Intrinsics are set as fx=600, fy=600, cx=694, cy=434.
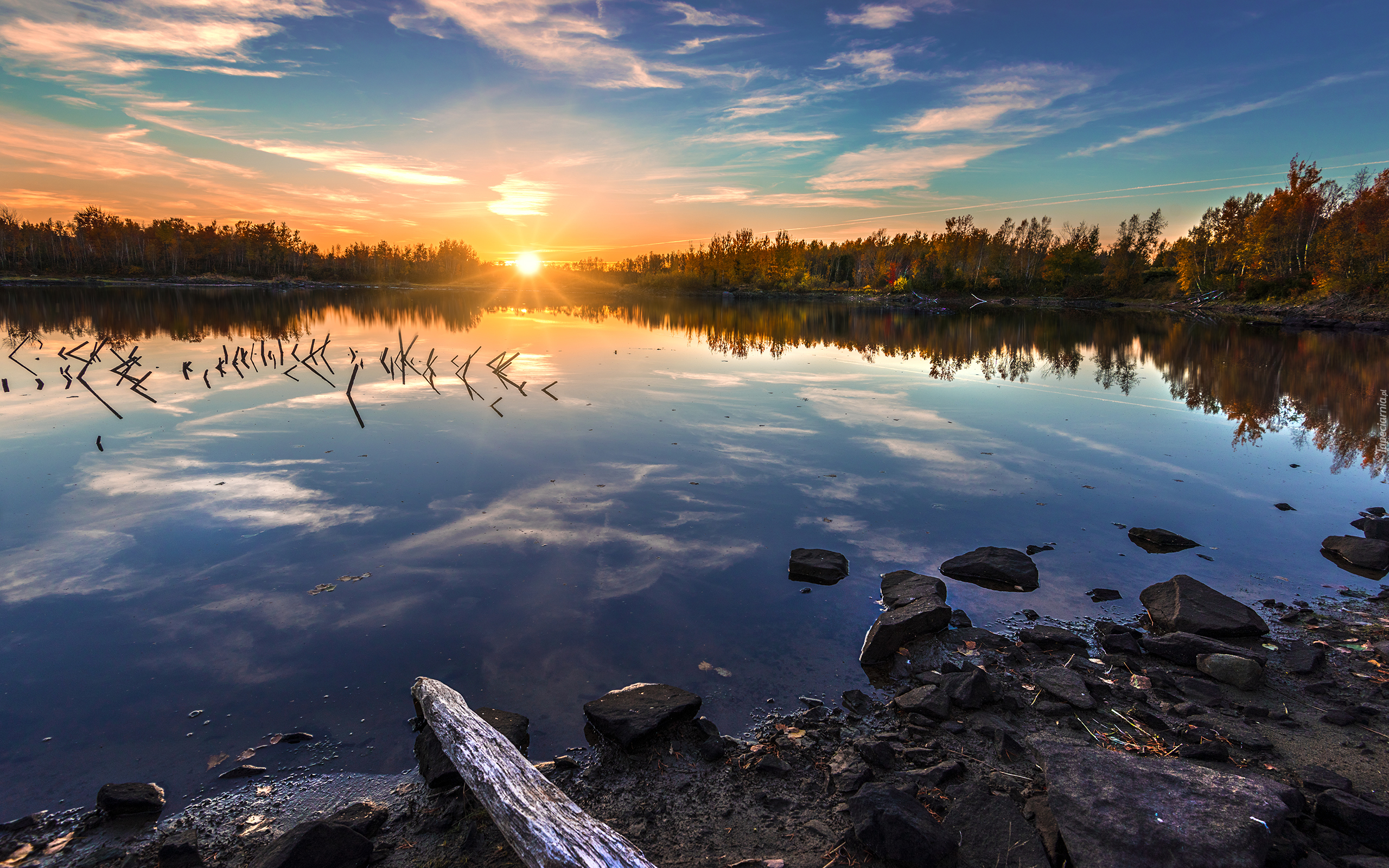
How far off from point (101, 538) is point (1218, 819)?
464 inches

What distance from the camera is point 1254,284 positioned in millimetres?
73688

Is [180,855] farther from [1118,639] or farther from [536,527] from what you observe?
[1118,639]

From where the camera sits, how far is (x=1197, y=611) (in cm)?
631

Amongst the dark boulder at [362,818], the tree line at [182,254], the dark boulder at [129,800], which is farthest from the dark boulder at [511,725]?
the tree line at [182,254]

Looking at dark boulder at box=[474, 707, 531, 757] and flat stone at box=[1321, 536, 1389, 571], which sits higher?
flat stone at box=[1321, 536, 1389, 571]

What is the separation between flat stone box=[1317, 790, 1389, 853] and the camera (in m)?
3.47

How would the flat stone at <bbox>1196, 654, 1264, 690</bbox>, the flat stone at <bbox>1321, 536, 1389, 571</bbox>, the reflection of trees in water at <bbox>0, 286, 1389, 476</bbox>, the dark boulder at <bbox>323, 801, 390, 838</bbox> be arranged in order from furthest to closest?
1. the reflection of trees in water at <bbox>0, 286, 1389, 476</bbox>
2. the flat stone at <bbox>1321, 536, 1389, 571</bbox>
3. the flat stone at <bbox>1196, 654, 1264, 690</bbox>
4. the dark boulder at <bbox>323, 801, 390, 838</bbox>

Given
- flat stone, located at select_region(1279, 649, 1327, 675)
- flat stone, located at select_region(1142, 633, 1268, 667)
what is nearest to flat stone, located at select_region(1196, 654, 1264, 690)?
flat stone, located at select_region(1142, 633, 1268, 667)

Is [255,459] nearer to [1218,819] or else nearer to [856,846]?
[856,846]

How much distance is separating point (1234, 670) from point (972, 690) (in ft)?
8.32

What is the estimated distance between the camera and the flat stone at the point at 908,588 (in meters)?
6.58

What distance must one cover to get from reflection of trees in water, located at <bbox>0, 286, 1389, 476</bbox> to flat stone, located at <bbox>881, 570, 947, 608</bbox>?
11716 millimetres

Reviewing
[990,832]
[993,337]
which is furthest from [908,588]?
[993,337]

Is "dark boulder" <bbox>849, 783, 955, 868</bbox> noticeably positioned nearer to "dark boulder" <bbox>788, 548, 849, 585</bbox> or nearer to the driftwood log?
the driftwood log
